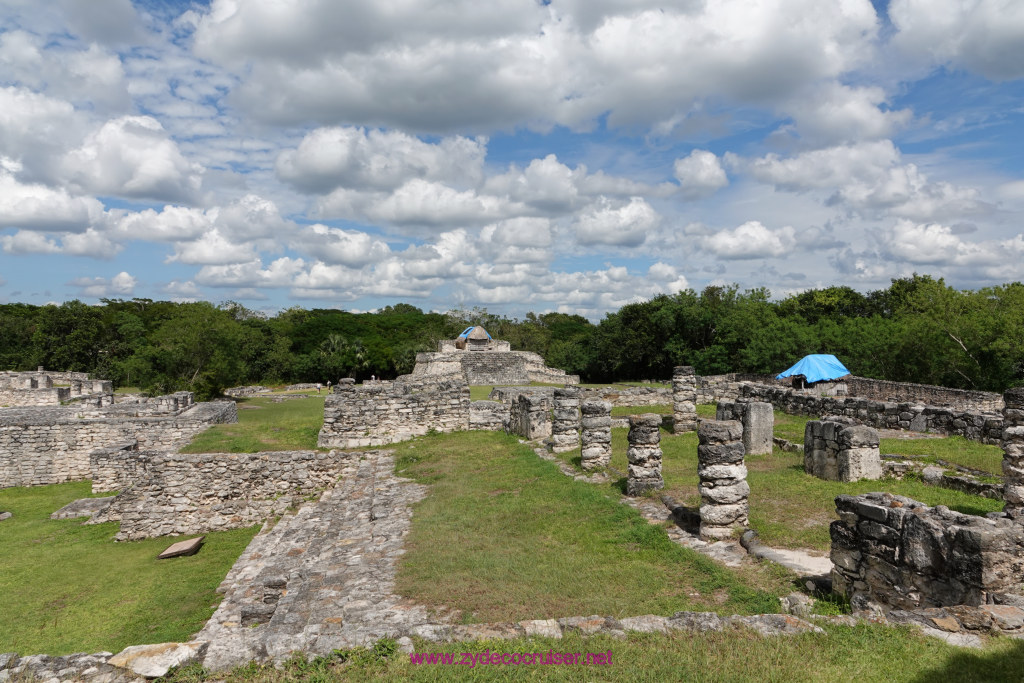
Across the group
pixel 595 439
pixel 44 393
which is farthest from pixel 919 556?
pixel 44 393

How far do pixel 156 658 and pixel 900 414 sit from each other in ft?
53.6

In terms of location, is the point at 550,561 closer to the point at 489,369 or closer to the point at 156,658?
the point at 156,658

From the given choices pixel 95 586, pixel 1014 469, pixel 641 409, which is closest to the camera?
pixel 1014 469

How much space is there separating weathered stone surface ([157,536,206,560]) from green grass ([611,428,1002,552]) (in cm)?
915

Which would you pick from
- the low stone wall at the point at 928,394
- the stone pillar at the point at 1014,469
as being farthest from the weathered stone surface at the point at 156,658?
the low stone wall at the point at 928,394

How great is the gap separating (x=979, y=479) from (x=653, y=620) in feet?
24.7

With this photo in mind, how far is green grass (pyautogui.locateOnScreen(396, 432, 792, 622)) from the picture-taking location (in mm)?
5566

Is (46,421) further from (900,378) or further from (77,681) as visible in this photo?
(900,378)

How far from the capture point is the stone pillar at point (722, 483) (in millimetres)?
7543

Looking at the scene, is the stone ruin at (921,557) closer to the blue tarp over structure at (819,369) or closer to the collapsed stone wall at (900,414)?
the collapsed stone wall at (900,414)

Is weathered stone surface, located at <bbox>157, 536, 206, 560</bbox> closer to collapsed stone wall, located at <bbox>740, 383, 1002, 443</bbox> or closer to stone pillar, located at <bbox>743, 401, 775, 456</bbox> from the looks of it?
stone pillar, located at <bbox>743, 401, 775, 456</bbox>

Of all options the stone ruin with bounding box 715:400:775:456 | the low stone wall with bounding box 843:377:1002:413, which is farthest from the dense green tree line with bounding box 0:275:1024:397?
the stone ruin with bounding box 715:400:775:456

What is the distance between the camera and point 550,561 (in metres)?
6.80

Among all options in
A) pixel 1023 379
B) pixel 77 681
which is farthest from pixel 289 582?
pixel 1023 379
